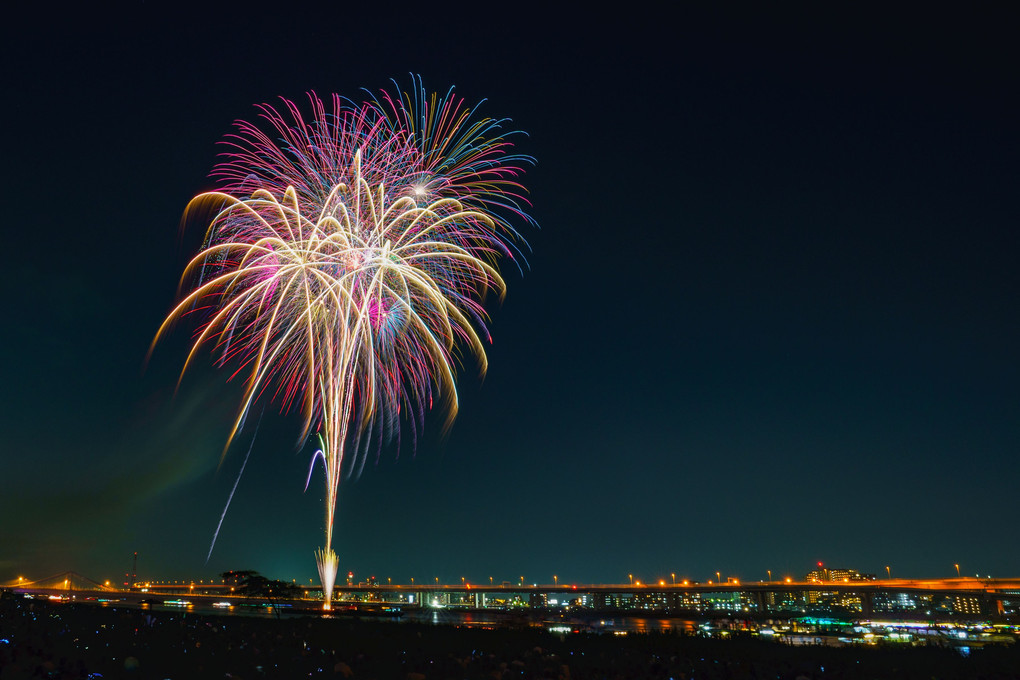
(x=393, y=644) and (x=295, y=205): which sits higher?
(x=295, y=205)

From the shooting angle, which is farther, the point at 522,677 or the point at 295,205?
the point at 295,205

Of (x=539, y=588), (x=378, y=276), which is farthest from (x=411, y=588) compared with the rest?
(x=378, y=276)

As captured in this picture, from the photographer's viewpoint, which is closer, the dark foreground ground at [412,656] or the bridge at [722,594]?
the dark foreground ground at [412,656]

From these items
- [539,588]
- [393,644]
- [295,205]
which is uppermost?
[295,205]

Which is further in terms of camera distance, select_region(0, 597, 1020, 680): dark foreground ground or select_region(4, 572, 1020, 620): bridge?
select_region(4, 572, 1020, 620): bridge

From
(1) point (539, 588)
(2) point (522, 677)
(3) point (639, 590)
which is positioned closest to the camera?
(2) point (522, 677)

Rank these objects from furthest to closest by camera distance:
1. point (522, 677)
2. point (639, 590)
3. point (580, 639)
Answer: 1. point (639, 590)
2. point (580, 639)
3. point (522, 677)

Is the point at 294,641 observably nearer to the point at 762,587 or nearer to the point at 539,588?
the point at 762,587

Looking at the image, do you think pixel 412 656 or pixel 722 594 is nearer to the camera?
pixel 412 656
